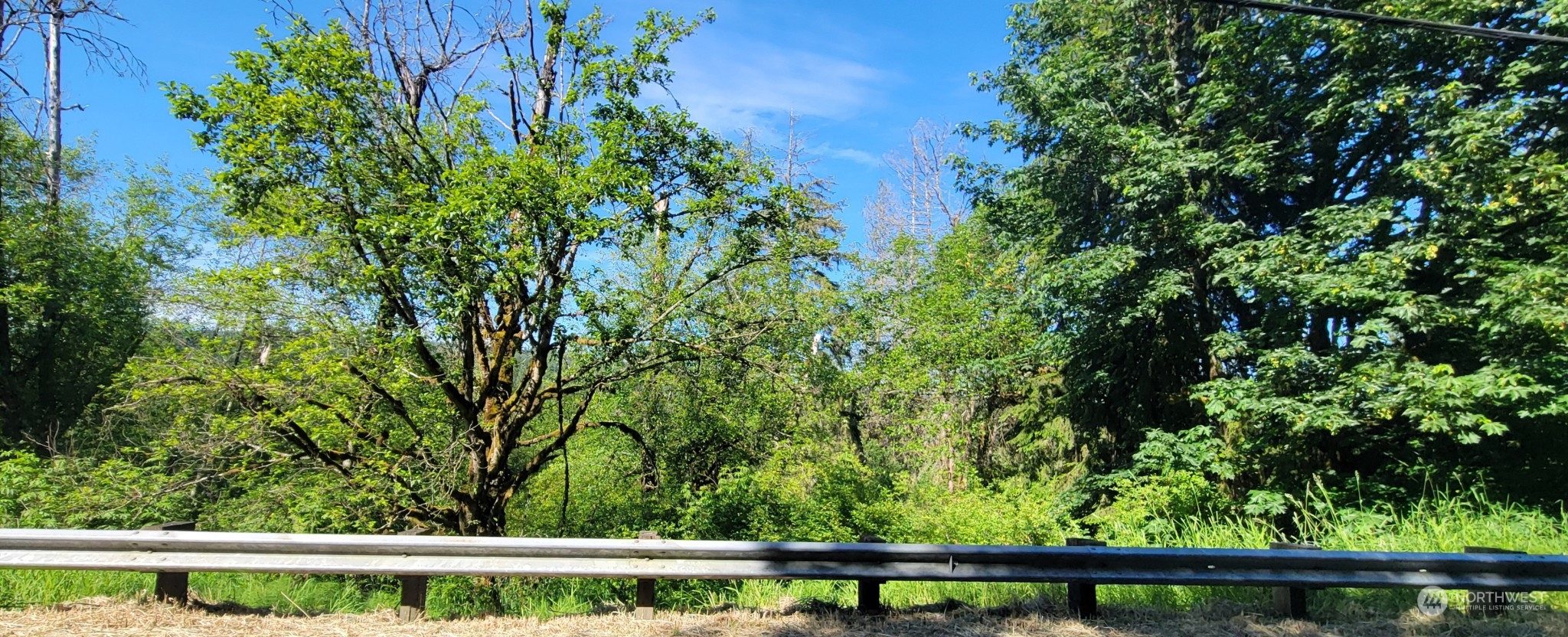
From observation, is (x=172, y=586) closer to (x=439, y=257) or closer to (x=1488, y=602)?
(x=439, y=257)

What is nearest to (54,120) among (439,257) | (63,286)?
(63,286)

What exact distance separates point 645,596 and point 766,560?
2.41ft

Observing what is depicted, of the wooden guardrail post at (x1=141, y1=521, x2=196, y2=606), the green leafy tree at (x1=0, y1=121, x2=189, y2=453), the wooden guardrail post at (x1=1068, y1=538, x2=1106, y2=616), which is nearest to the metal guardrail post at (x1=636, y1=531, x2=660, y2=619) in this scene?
the wooden guardrail post at (x1=1068, y1=538, x2=1106, y2=616)

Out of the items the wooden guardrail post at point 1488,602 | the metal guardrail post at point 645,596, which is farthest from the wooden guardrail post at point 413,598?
the wooden guardrail post at point 1488,602

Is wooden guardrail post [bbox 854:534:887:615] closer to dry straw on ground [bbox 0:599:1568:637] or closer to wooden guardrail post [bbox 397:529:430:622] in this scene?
dry straw on ground [bbox 0:599:1568:637]

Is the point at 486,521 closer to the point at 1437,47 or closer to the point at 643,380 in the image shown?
the point at 643,380

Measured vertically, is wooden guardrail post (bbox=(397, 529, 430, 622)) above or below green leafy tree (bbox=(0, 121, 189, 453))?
below

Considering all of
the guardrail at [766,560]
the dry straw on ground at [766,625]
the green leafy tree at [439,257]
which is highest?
the green leafy tree at [439,257]

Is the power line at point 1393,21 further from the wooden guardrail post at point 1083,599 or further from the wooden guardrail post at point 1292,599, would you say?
the wooden guardrail post at point 1083,599

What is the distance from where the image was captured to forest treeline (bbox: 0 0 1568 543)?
8.05 metres

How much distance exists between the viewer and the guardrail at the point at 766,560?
12.7 ft

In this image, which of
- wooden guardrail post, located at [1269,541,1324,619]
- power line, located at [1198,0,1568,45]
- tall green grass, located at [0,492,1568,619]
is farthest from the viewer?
tall green grass, located at [0,492,1568,619]

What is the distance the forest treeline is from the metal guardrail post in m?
4.21

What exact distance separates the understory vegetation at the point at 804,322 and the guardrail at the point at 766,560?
49 cm
